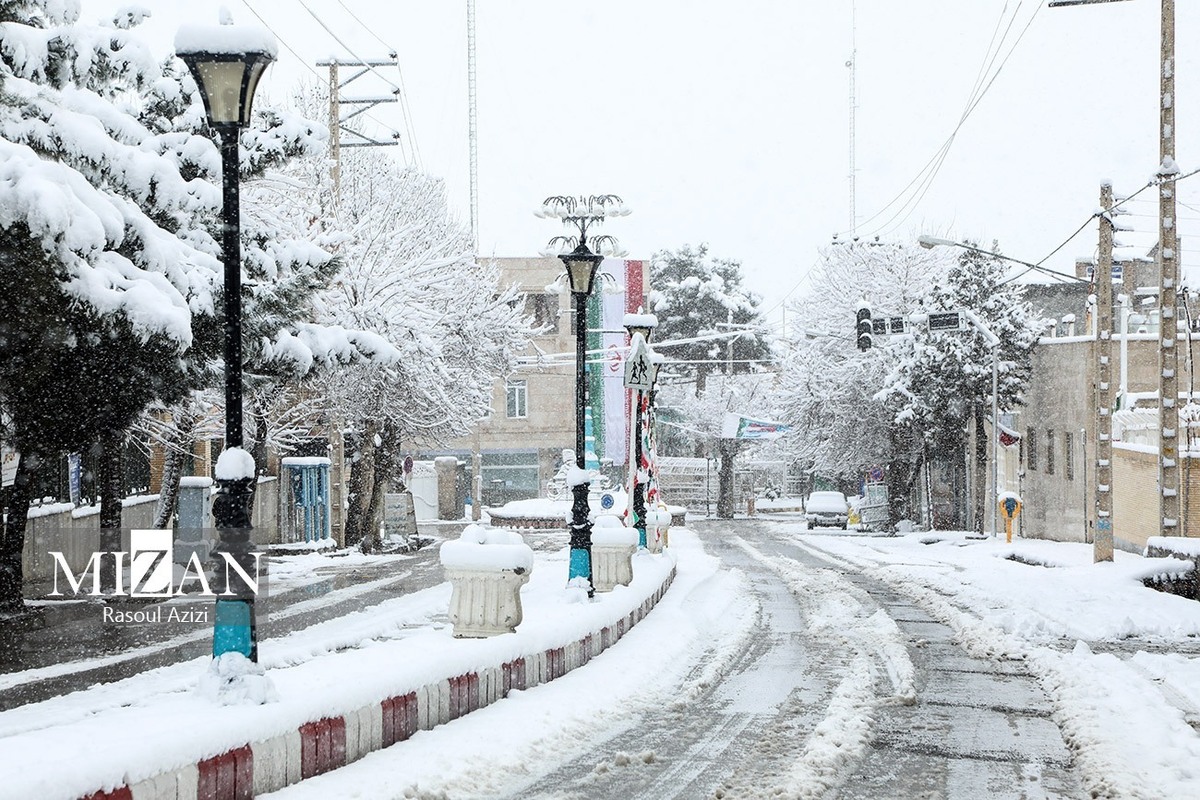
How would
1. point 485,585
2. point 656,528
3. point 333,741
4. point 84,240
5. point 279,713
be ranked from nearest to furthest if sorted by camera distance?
point 279,713 < point 333,741 < point 485,585 < point 84,240 < point 656,528

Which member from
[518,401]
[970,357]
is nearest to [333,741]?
[970,357]

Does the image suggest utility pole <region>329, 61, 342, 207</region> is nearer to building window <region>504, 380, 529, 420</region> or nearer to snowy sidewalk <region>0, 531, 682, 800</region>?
snowy sidewalk <region>0, 531, 682, 800</region>

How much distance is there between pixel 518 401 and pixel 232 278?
61.0 meters

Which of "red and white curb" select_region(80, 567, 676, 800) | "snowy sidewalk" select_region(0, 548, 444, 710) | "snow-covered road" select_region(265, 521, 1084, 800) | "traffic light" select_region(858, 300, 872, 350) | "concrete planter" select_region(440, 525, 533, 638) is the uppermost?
"traffic light" select_region(858, 300, 872, 350)

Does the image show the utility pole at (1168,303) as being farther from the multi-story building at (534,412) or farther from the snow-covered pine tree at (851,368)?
the multi-story building at (534,412)

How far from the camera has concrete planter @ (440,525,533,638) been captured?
12.0 metres

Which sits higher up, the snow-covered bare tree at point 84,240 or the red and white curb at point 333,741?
the snow-covered bare tree at point 84,240

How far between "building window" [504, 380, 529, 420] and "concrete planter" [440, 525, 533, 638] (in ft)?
188

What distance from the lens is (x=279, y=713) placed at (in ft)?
24.9

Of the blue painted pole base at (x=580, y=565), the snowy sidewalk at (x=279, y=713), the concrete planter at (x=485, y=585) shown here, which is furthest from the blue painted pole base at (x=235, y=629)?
the blue painted pole base at (x=580, y=565)

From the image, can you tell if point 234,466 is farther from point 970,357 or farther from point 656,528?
point 970,357

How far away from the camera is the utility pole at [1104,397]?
957 inches

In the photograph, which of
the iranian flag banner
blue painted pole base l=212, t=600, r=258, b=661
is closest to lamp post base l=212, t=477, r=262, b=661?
blue painted pole base l=212, t=600, r=258, b=661

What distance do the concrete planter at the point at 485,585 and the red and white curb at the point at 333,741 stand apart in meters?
0.49
